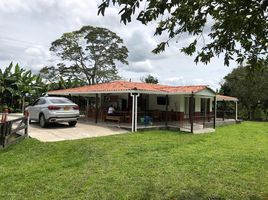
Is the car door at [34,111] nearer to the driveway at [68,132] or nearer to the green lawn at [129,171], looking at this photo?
the driveway at [68,132]

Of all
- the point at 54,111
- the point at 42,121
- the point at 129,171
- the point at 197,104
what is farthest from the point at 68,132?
the point at 197,104

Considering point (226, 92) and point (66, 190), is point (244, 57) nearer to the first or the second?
point (66, 190)

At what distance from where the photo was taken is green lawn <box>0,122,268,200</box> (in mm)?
6750

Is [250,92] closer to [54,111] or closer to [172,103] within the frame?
[172,103]

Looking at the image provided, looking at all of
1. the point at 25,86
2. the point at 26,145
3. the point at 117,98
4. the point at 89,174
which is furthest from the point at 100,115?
the point at 89,174

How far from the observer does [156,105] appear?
25500mm

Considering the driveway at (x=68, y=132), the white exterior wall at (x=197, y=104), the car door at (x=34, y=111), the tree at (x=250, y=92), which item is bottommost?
the driveway at (x=68, y=132)

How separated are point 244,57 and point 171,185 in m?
3.24

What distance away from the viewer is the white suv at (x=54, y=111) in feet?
56.7

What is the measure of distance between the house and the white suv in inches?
132

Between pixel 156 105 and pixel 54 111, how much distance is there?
10.2 metres

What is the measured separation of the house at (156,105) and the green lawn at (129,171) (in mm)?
8117

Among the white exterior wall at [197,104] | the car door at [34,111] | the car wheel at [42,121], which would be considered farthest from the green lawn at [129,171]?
the white exterior wall at [197,104]

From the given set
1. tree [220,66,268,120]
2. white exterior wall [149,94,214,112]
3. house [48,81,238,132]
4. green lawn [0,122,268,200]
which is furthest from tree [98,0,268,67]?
tree [220,66,268,120]
